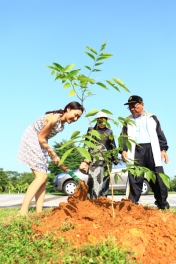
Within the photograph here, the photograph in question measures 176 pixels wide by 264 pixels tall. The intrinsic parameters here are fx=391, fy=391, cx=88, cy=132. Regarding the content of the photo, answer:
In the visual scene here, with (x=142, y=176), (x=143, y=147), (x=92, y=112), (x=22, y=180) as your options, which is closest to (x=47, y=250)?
(x=92, y=112)

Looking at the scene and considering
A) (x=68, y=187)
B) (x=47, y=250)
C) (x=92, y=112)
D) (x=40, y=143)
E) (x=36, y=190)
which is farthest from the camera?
(x=68, y=187)

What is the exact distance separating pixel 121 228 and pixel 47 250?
2.31 feet

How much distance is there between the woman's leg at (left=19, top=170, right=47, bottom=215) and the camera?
4992 mm

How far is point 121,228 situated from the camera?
3602mm

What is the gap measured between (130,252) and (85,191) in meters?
1.50

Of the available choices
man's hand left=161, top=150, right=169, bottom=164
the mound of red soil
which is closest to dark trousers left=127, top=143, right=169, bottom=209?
man's hand left=161, top=150, right=169, bottom=164

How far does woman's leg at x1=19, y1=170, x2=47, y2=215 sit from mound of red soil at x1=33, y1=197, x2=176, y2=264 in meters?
0.74

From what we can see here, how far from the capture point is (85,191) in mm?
4727

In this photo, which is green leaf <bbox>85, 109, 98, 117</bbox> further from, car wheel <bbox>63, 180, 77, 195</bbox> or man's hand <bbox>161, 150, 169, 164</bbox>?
car wheel <bbox>63, 180, 77, 195</bbox>

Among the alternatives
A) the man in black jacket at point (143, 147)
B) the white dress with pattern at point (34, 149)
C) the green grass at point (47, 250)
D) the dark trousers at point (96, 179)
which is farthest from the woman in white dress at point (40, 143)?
the man in black jacket at point (143, 147)

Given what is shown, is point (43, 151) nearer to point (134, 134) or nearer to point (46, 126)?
point (46, 126)

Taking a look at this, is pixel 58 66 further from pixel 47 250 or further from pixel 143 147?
pixel 143 147

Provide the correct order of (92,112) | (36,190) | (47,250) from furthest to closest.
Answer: (36,190) < (92,112) < (47,250)

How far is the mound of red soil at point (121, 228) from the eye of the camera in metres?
3.43
